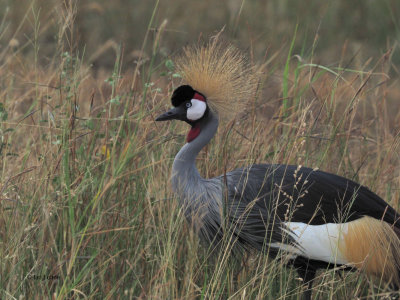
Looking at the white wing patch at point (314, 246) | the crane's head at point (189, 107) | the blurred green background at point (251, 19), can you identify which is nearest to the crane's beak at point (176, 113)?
the crane's head at point (189, 107)

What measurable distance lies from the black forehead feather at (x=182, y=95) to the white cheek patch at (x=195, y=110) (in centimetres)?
2

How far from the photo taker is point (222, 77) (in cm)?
272

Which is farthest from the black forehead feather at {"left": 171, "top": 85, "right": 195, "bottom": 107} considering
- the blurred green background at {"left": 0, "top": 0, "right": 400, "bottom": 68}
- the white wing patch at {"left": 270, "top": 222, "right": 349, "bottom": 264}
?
the blurred green background at {"left": 0, "top": 0, "right": 400, "bottom": 68}

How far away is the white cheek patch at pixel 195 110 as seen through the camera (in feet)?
8.91

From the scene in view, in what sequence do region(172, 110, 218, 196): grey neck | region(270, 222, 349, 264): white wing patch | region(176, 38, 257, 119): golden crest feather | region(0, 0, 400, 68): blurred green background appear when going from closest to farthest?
region(270, 222, 349, 264): white wing patch < region(172, 110, 218, 196): grey neck < region(176, 38, 257, 119): golden crest feather < region(0, 0, 400, 68): blurred green background

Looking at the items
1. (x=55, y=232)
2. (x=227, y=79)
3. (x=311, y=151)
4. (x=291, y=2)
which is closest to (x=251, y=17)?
(x=291, y=2)

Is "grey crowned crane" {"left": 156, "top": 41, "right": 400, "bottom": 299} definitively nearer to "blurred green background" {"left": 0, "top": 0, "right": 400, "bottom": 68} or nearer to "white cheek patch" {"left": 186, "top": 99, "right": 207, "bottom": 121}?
"white cheek patch" {"left": 186, "top": 99, "right": 207, "bottom": 121}

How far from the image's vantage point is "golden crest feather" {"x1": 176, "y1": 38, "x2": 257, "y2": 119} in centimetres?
272

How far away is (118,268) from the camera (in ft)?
8.22

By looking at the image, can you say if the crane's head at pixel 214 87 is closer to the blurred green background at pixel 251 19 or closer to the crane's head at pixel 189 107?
the crane's head at pixel 189 107

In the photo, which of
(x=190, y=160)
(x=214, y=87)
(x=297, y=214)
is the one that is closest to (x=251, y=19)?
(x=214, y=87)

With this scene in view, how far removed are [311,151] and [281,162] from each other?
0.34m

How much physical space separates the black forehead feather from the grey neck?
0.10 m

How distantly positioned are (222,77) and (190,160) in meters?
0.33
